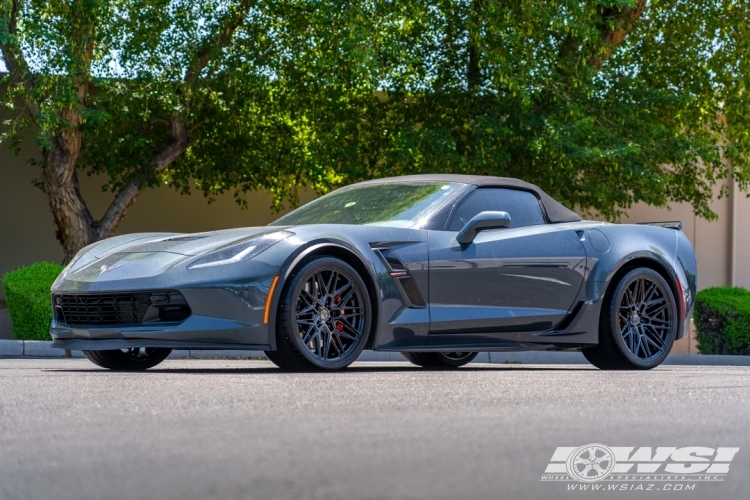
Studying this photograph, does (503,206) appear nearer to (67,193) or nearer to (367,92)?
(367,92)

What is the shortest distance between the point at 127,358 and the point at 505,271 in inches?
102

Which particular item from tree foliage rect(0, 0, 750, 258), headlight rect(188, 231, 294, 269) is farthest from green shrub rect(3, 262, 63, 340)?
headlight rect(188, 231, 294, 269)

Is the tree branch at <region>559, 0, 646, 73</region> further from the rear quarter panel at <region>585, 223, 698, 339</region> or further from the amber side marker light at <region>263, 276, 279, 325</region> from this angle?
the amber side marker light at <region>263, 276, 279, 325</region>

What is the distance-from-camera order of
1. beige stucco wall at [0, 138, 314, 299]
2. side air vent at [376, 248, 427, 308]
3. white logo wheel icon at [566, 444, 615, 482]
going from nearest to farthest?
white logo wheel icon at [566, 444, 615, 482] → side air vent at [376, 248, 427, 308] → beige stucco wall at [0, 138, 314, 299]

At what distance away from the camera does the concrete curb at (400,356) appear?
1251 cm

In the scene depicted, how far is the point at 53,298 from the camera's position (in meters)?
7.23

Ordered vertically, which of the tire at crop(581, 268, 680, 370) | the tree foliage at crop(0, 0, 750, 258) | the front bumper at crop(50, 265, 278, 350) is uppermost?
the tree foliage at crop(0, 0, 750, 258)

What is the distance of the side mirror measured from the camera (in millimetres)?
7277

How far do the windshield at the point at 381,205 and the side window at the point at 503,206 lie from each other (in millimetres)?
140

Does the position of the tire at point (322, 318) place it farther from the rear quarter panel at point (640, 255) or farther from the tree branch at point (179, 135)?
the tree branch at point (179, 135)

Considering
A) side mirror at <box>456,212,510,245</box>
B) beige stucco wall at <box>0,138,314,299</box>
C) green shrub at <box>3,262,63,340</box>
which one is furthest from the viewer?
beige stucco wall at <box>0,138,314,299</box>

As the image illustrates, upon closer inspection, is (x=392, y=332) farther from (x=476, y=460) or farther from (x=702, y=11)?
(x=702, y=11)

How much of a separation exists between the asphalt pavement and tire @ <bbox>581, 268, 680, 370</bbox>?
2.16 meters

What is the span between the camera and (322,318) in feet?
21.7
